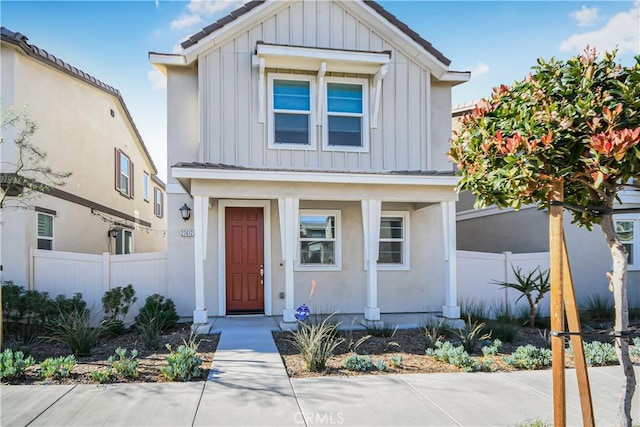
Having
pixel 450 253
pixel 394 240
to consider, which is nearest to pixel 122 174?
pixel 394 240

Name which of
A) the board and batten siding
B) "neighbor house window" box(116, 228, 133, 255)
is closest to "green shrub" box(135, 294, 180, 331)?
the board and batten siding

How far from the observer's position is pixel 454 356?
6383 mm

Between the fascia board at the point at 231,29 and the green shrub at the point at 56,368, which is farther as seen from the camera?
the fascia board at the point at 231,29

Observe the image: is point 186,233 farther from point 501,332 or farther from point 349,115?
point 501,332

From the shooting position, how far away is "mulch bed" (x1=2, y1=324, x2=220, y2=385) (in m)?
5.58

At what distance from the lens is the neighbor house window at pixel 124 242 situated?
47.5 ft

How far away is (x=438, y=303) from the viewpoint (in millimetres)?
10914

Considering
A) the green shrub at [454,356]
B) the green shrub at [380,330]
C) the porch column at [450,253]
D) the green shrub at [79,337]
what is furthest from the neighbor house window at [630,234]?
the green shrub at [79,337]

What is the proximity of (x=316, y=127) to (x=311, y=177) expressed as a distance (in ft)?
6.73

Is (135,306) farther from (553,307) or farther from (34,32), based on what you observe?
(553,307)

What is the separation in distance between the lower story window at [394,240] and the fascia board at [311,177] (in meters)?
1.89

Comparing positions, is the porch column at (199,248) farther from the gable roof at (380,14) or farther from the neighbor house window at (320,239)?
the gable roof at (380,14)

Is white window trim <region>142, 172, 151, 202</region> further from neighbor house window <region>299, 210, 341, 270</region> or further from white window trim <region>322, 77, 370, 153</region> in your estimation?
white window trim <region>322, 77, 370, 153</region>

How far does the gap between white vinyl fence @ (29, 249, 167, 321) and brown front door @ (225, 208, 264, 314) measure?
1.53 meters
